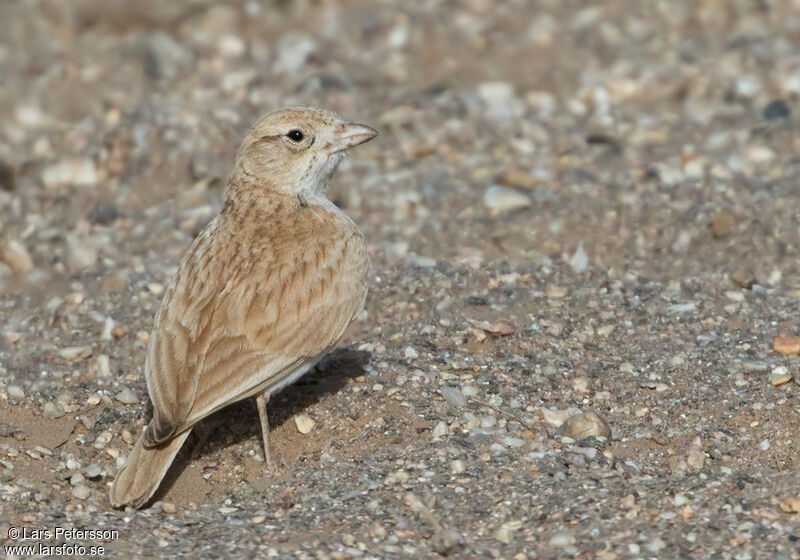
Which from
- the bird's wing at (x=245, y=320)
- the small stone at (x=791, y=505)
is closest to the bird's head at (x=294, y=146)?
the bird's wing at (x=245, y=320)

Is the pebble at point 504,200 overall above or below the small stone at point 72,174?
above

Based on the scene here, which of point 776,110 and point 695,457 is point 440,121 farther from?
point 695,457

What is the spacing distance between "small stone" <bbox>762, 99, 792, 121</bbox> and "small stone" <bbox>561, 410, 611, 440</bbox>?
4.38 metres

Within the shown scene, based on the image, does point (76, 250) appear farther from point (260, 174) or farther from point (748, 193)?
point (748, 193)

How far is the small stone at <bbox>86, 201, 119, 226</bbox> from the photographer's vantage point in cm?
849

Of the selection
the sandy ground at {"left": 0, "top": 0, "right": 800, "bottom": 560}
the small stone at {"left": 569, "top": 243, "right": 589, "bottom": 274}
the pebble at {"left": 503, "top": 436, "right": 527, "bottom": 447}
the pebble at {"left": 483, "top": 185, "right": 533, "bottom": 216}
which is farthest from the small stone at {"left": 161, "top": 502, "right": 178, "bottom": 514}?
the pebble at {"left": 483, "top": 185, "right": 533, "bottom": 216}

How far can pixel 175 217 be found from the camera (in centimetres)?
845

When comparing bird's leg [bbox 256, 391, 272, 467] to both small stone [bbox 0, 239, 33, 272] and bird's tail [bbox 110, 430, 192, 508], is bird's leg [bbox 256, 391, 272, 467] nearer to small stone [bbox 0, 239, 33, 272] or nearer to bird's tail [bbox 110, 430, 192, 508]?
bird's tail [bbox 110, 430, 192, 508]

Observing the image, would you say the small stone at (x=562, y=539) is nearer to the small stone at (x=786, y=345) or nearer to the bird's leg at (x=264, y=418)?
the bird's leg at (x=264, y=418)

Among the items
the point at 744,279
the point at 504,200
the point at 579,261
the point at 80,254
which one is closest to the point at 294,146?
the point at 579,261

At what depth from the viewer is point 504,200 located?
8422mm

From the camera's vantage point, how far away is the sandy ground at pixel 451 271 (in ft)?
17.4

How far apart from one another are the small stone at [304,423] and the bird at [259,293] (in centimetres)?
21

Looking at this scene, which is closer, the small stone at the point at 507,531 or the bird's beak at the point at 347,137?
the small stone at the point at 507,531
